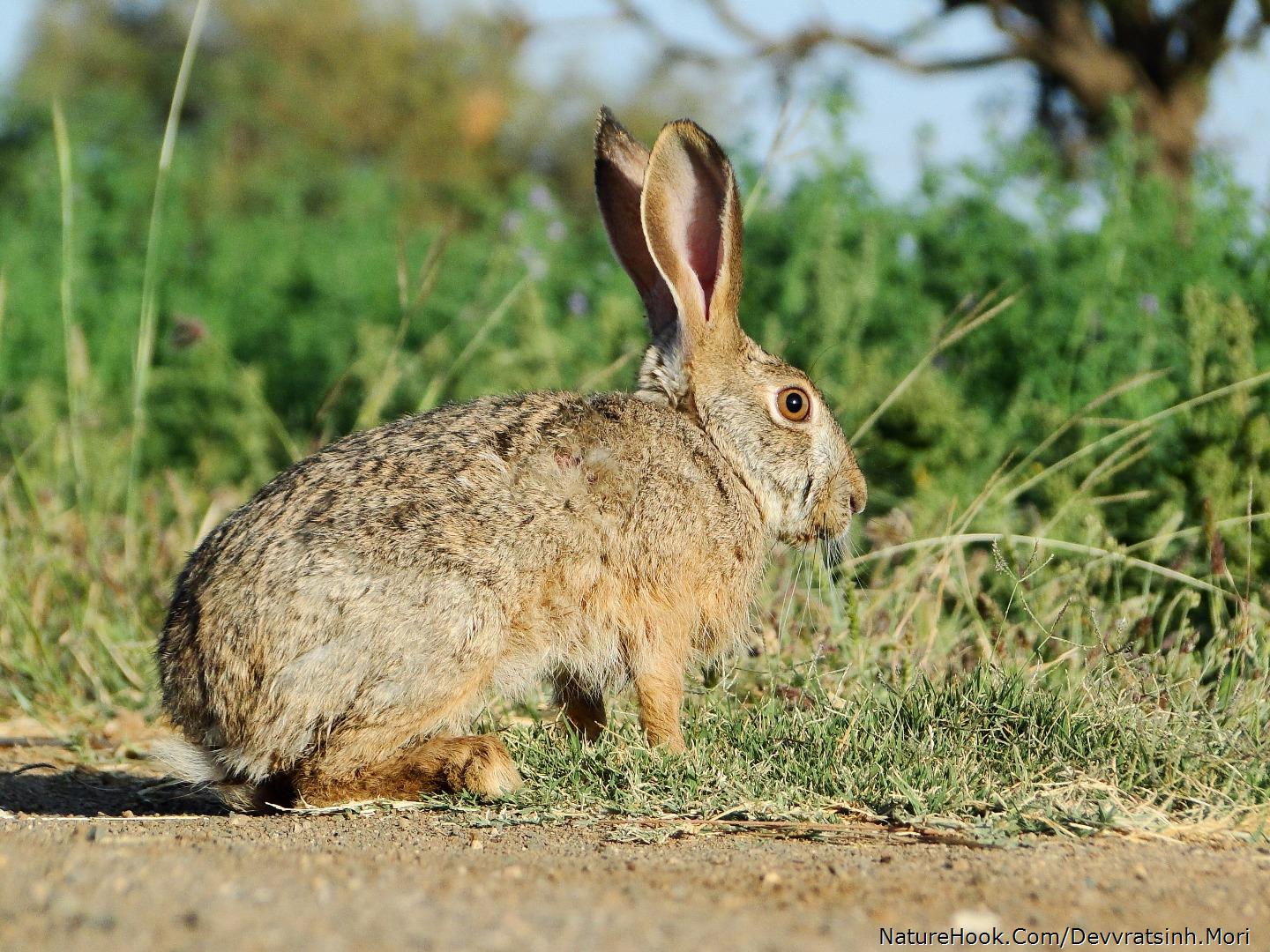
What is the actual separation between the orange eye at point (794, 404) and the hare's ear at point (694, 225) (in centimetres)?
22

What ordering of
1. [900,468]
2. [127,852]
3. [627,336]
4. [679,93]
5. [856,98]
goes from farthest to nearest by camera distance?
1. [679,93]
2. [856,98]
3. [627,336]
4. [900,468]
5. [127,852]

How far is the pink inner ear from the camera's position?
4582mm

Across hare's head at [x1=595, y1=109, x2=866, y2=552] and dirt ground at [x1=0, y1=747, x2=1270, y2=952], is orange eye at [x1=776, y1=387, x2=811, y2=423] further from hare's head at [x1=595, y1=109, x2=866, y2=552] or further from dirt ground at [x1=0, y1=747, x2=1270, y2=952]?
dirt ground at [x1=0, y1=747, x2=1270, y2=952]

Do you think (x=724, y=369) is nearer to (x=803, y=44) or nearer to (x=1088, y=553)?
(x=1088, y=553)

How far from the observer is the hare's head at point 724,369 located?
4.47 meters

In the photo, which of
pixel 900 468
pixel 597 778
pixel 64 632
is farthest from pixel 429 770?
pixel 900 468

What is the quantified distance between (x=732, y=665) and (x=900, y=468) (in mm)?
1828

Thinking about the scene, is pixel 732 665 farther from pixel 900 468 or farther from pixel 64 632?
pixel 64 632

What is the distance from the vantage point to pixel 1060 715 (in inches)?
145

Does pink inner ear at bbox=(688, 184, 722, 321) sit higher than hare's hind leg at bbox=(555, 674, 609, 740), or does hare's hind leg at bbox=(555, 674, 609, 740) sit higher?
pink inner ear at bbox=(688, 184, 722, 321)

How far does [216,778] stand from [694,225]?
81.4 inches

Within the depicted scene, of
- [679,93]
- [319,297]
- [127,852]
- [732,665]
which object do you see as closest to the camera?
[127,852]

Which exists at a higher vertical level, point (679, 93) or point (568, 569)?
point (679, 93)

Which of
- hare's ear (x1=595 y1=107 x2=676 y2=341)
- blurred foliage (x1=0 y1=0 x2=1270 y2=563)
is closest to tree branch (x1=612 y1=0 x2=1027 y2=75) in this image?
blurred foliage (x1=0 y1=0 x2=1270 y2=563)
